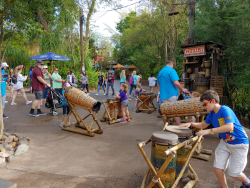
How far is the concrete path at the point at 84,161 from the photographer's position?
3.24m

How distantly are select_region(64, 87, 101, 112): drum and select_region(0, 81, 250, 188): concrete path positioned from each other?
80 centimetres

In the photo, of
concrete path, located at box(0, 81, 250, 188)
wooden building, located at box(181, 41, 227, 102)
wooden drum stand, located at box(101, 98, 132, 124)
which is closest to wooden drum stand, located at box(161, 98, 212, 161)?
concrete path, located at box(0, 81, 250, 188)

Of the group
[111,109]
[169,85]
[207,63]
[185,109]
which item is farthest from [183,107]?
[207,63]

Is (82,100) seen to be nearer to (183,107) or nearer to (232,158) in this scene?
(183,107)

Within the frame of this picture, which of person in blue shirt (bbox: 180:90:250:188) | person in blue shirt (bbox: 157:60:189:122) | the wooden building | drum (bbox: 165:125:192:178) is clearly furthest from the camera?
the wooden building

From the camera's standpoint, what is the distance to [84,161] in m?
3.94

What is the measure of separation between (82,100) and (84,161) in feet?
6.26

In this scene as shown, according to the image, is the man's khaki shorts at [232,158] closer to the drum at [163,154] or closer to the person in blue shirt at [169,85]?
the drum at [163,154]

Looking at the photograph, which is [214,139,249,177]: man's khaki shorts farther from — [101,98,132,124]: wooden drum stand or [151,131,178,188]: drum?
[101,98,132,124]: wooden drum stand

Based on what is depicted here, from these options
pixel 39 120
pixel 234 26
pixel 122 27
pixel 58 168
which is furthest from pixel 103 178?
pixel 122 27

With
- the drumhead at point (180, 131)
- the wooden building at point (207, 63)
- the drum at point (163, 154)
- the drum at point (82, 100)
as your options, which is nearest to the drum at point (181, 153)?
the drumhead at point (180, 131)

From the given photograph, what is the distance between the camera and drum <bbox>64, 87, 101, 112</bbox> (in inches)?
212

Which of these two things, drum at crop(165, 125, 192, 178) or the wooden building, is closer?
drum at crop(165, 125, 192, 178)

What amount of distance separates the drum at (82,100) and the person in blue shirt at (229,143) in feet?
10.6
